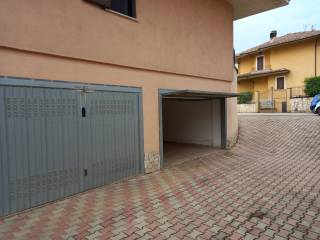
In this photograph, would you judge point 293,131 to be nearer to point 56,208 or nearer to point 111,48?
point 111,48

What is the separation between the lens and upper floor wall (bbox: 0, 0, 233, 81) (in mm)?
4422

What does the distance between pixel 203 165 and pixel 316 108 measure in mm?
12720

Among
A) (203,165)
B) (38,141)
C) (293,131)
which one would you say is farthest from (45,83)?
(293,131)

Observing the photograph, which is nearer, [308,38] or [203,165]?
[203,165]

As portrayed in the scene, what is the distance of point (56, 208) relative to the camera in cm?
452

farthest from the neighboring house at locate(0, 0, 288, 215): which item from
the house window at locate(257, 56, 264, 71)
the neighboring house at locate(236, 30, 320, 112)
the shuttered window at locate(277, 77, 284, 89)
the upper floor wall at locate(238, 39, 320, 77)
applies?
the house window at locate(257, 56, 264, 71)

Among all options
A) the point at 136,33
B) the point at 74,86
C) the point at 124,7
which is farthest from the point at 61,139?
the point at 124,7

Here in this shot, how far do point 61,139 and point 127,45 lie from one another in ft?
9.96

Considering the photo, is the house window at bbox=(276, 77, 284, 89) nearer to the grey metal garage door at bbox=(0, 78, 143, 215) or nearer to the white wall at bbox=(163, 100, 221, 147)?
the white wall at bbox=(163, 100, 221, 147)

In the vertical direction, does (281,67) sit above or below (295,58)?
below

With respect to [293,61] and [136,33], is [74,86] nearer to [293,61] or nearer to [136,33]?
[136,33]

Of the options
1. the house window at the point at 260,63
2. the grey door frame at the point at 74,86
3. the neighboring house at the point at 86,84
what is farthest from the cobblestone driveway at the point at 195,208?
the house window at the point at 260,63

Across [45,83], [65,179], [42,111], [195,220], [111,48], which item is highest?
[111,48]

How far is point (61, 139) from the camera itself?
488cm
